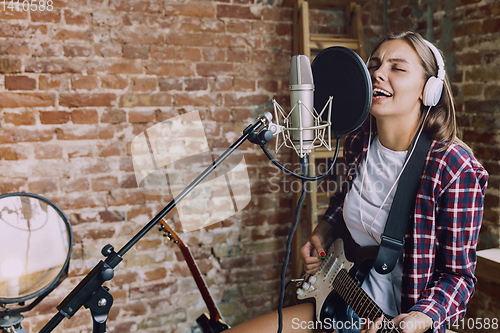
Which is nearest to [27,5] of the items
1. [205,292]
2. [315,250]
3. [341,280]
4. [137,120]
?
[137,120]

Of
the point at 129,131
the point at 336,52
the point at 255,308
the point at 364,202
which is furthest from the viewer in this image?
the point at 255,308

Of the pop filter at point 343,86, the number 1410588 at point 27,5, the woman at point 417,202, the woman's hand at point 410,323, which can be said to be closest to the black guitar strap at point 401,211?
the woman at point 417,202

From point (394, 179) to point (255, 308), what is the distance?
4.03 feet

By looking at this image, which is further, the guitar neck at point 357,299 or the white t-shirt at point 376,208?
the white t-shirt at point 376,208

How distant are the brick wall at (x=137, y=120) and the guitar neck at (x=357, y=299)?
0.89m

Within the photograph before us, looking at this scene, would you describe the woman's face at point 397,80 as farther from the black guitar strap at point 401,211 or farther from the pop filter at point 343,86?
the pop filter at point 343,86

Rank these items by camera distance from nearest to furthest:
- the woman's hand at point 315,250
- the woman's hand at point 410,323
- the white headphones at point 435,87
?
1. the woman's hand at point 410,323
2. the white headphones at point 435,87
3. the woman's hand at point 315,250

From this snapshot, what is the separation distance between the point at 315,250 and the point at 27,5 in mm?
1533

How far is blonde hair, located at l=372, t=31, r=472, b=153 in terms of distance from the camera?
115cm

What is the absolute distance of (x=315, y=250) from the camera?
143 cm

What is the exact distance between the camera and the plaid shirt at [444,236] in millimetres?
1053

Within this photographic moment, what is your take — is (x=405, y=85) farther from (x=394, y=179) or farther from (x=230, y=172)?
(x=230, y=172)

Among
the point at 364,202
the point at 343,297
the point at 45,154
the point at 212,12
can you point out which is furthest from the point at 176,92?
the point at 343,297

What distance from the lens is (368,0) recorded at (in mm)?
2016
